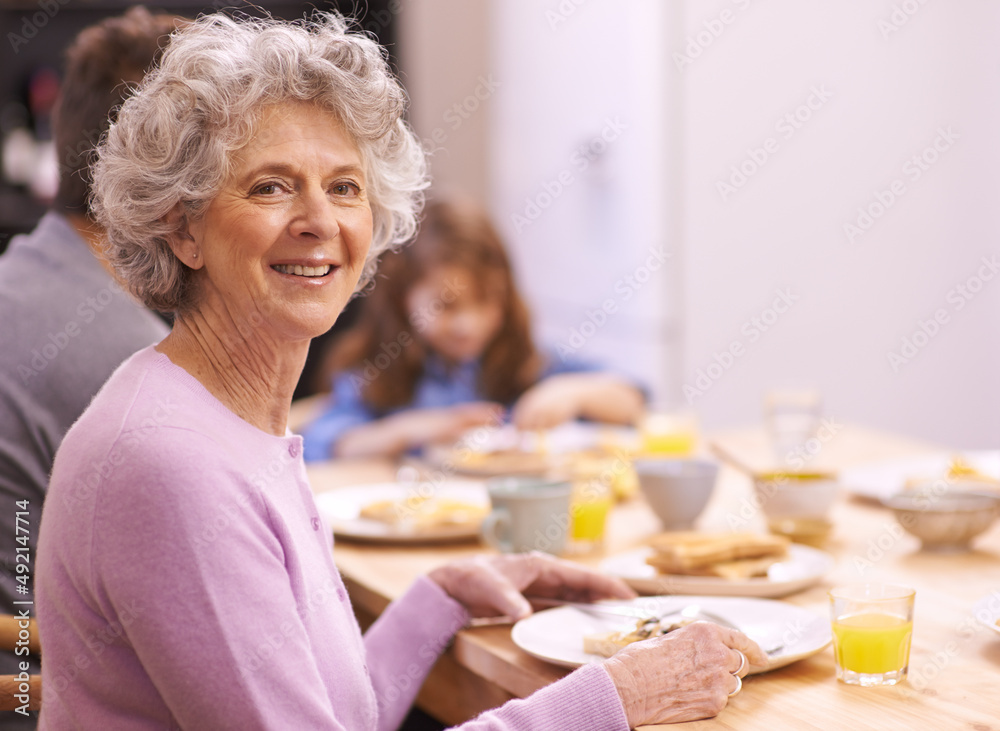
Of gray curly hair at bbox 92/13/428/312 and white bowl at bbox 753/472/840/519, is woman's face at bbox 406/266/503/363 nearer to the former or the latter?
white bowl at bbox 753/472/840/519

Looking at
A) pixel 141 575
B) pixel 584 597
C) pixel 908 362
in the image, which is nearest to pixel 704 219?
pixel 908 362

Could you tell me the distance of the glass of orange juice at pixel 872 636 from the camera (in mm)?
955

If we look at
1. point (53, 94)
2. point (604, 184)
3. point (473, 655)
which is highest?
point (53, 94)

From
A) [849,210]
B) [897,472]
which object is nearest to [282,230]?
[897,472]

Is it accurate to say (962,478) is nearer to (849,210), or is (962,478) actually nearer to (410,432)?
(410,432)

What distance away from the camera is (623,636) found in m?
1.04

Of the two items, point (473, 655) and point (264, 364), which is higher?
point (264, 364)

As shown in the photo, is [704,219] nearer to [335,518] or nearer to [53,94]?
[335,518]

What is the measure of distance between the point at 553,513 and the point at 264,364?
504mm

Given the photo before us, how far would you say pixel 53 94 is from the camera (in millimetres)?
3768

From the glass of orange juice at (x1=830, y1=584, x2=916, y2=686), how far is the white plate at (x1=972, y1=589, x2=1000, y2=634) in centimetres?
12

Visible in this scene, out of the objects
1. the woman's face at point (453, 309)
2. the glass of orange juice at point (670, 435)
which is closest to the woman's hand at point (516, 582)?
the glass of orange juice at point (670, 435)

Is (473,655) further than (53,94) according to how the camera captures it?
No

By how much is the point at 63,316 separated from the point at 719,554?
0.91 metres
